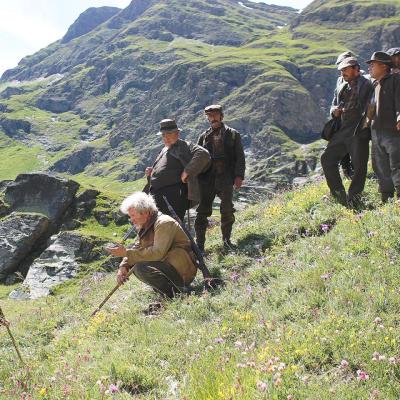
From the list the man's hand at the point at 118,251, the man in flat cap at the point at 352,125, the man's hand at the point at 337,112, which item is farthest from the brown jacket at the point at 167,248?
the man's hand at the point at 337,112

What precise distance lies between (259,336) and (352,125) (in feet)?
20.8

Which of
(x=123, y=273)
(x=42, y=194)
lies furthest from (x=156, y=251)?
(x=42, y=194)

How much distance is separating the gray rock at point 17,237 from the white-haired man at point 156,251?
1435 cm

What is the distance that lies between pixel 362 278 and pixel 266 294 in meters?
1.44

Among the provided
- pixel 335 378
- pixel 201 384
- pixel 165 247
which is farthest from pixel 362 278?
pixel 165 247

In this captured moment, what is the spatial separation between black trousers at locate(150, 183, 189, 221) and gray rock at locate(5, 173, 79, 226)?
14.2 meters

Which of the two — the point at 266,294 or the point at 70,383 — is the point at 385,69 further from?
the point at 70,383

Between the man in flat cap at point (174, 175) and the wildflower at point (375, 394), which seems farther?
the man in flat cap at point (174, 175)

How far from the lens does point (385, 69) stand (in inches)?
378

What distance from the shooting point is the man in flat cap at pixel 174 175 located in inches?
424

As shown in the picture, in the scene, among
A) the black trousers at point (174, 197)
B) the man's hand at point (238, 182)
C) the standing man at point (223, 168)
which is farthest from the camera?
the standing man at point (223, 168)

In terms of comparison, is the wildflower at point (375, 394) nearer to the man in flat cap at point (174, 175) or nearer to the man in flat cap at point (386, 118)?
the man in flat cap at point (386, 118)

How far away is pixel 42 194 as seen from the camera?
24.5 meters

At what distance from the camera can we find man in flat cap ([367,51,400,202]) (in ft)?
30.9
